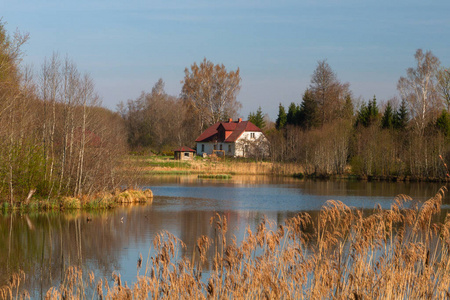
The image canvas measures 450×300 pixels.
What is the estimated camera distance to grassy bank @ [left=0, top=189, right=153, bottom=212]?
21250mm

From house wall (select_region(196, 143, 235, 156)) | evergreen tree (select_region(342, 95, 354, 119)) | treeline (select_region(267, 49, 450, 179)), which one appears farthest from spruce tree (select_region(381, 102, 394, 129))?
house wall (select_region(196, 143, 235, 156))

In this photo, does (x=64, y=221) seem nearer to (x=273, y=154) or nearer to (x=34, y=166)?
(x=34, y=166)

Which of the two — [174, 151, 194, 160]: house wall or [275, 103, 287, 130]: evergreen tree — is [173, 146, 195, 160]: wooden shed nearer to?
[174, 151, 194, 160]: house wall

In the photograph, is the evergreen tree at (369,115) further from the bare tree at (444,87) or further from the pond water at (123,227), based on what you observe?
the pond water at (123,227)

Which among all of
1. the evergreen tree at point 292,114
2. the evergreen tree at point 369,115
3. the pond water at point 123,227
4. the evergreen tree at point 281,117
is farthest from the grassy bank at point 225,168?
the evergreen tree at point 281,117

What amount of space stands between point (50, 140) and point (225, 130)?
46.5 metres

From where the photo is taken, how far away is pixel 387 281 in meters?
6.76

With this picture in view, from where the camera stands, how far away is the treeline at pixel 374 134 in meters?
47.8

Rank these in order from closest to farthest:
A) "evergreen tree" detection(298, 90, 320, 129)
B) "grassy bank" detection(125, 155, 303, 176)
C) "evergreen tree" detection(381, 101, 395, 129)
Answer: "grassy bank" detection(125, 155, 303, 176) < "evergreen tree" detection(381, 101, 395, 129) < "evergreen tree" detection(298, 90, 320, 129)

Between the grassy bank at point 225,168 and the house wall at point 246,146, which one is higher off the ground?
the house wall at point 246,146

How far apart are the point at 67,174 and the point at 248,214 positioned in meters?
7.98

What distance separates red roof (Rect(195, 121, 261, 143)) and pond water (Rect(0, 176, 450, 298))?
116ft

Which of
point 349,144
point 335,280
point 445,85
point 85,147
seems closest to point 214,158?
point 349,144

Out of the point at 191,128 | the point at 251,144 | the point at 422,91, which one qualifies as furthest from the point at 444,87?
the point at 191,128
